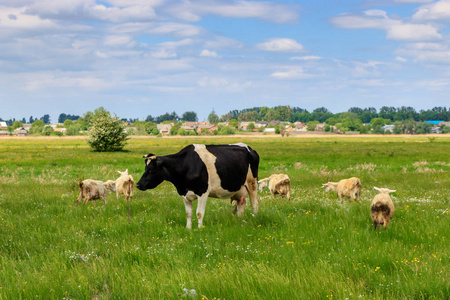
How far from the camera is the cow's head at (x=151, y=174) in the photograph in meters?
10.0

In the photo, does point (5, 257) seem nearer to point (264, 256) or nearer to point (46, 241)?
point (46, 241)

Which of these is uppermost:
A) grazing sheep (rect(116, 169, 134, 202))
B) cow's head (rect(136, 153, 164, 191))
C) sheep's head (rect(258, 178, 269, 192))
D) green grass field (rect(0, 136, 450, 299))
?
cow's head (rect(136, 153, 164, 191))

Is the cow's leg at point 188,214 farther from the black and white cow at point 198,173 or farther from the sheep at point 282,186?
the sheep at point 282,186

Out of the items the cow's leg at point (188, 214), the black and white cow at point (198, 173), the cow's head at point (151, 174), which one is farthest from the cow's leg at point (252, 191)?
the cow's head at point (151, 174)

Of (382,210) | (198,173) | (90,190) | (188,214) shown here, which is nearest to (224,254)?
(188,214)

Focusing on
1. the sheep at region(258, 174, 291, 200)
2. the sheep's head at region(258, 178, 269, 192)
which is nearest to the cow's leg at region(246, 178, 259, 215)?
the sheep at region(258, 174, 291, 200)

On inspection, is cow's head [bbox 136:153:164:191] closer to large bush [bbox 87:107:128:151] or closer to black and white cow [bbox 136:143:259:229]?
black and white cow [bbox 136:143:259:229]

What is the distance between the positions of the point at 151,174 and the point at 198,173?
4.10ft

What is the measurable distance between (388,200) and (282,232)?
258 cm

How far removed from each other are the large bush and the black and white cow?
49.8 meters

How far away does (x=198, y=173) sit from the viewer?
32.5ft

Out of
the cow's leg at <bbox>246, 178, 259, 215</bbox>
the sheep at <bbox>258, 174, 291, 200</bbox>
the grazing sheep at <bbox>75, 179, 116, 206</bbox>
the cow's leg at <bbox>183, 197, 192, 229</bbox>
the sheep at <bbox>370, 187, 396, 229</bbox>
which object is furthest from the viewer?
the sheep at <bbox>258, 174, 291, 200</bbox>

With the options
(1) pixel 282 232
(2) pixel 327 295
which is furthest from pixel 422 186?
(2) pixel 327 295

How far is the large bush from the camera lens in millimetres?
57750
